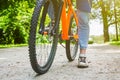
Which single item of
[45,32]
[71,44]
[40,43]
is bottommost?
[71,44]

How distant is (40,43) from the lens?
483 cm

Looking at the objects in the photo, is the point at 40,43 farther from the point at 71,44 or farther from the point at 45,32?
the point at 71,44

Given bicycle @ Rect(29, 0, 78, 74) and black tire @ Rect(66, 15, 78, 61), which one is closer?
bicycle @ Rect(29, 0, 78, 74)

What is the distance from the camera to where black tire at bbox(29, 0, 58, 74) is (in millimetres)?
4293

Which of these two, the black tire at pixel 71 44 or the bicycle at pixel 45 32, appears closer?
the bicycle at pixel 45 32

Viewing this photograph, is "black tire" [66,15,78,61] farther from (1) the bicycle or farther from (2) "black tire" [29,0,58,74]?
(2) "black tire" [29,0,58,74]

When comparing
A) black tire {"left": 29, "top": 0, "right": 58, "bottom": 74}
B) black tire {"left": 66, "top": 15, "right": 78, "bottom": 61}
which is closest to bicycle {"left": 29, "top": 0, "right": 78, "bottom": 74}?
black tire {"left": 29, "top": 0, "right": 58, "bottom": 74}

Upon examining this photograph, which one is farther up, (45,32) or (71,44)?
(45,32)

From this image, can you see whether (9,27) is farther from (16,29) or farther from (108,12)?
(108,12)

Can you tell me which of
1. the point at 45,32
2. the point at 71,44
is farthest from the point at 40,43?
the point at 71,44

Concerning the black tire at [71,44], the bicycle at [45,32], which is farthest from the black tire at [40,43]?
the black tire at [71,44]

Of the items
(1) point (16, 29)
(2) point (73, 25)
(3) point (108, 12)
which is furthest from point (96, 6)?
(2) point (73, 25)

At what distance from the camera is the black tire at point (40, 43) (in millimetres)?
4293

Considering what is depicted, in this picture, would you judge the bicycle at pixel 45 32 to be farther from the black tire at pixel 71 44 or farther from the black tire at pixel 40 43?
the black tire at pixel 71 44
